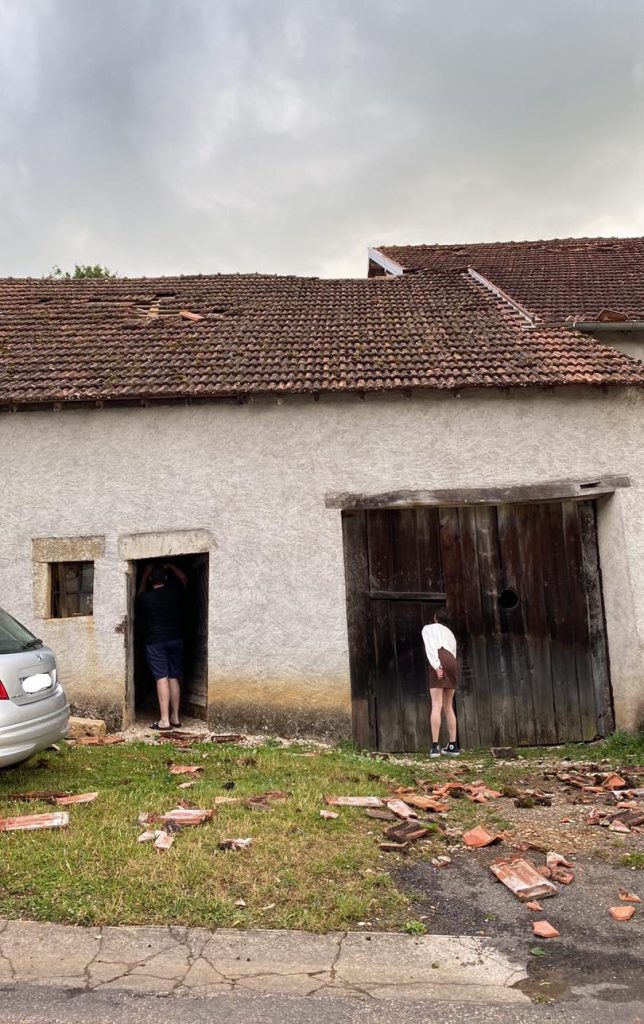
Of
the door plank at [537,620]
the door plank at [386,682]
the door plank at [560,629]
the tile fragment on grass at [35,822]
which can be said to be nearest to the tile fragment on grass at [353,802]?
the tile fragment on grass at [35,822]

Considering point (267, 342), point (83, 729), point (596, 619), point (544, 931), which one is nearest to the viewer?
point (544, 931)

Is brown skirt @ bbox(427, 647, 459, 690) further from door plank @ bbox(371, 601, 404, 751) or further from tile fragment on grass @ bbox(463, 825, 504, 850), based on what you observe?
tile fragment on grass @ bbox(463, 825, 504, 850)

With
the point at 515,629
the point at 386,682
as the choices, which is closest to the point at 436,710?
the point at 386,682

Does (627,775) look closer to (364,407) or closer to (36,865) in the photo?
(364,407)

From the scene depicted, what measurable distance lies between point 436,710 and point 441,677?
0.36 metres

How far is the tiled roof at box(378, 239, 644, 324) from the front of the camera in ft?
37.8

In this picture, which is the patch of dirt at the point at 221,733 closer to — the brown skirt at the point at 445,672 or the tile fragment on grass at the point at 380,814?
the brown skirt at the point at 445,672

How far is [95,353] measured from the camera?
9.33 m

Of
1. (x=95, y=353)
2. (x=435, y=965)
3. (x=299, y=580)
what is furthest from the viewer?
(x=95, y=353)

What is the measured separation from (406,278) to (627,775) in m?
8.48

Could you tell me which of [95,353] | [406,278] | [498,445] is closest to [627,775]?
[498,445]

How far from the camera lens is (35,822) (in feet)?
16.0

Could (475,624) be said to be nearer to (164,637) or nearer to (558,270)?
(164,637)

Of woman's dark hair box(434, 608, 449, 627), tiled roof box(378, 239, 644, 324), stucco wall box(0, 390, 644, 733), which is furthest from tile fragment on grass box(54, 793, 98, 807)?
tiled roof box(378, 239, 644, 324)
